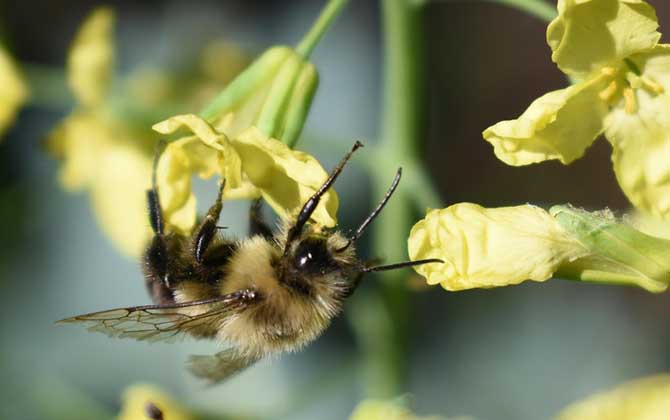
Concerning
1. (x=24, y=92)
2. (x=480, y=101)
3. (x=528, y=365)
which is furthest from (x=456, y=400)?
(x=24, y=92)

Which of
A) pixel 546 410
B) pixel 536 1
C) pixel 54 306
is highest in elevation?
pixel 536 1

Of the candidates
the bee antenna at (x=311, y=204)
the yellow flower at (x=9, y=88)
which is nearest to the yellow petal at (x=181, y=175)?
the bee antenna at (x=311, y=204)

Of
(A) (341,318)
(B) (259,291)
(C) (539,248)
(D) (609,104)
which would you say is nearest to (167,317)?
(B) (259,291)

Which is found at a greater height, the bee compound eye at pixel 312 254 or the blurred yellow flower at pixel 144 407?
the bee compound eye at pixel 312 254

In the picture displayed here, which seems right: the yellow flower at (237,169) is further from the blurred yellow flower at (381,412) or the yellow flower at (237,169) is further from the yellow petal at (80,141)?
the yellow petal at (80,141)

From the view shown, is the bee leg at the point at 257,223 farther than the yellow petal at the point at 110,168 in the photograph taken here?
No

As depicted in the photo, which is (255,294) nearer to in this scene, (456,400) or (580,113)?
(580,113)
